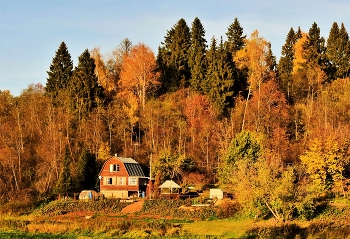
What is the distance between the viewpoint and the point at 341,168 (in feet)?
158

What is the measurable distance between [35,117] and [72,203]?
22552 mm

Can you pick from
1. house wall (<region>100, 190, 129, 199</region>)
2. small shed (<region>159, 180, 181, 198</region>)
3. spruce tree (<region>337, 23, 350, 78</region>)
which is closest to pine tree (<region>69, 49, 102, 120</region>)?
house wall (<region>100, 190, 129, 199</region>)

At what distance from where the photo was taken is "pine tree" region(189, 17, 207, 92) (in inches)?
3046

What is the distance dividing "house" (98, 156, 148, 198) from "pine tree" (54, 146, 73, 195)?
455 cm

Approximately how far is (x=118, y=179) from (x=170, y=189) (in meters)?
9.01

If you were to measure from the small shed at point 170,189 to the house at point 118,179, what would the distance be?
17.6 feet

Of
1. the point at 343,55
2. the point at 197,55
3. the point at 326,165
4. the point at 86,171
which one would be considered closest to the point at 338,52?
the point at 343,55

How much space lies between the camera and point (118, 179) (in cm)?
6084

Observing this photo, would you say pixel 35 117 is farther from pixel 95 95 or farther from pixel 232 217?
pixel 232 217

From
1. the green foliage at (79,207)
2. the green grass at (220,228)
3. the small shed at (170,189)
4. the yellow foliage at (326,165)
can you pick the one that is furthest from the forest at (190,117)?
the green grass at (220,228)

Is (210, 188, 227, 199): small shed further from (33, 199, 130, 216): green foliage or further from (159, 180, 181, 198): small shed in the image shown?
(33, 199, 130, 216): green foliage

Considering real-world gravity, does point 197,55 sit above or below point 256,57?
above

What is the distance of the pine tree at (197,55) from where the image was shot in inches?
3046

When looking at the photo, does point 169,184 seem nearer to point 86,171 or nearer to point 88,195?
point 88,195
